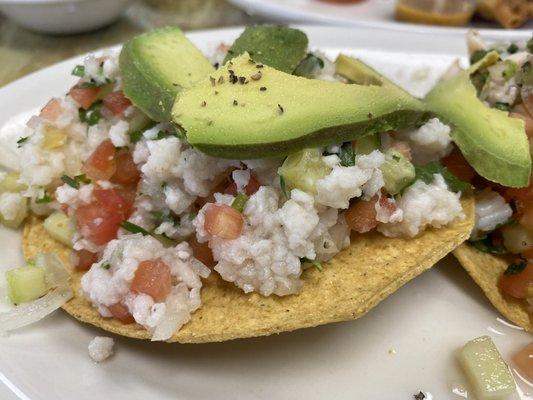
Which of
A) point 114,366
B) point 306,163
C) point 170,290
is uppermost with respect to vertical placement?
point 306,163

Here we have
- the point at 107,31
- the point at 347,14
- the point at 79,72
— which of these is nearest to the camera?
the point at 79,72

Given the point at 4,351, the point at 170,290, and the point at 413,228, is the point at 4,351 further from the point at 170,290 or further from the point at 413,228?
the point at 413,228

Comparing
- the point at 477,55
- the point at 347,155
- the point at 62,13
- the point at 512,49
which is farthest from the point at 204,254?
the point at 62,13

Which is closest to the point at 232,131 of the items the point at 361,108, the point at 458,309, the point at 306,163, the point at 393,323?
the point at 306,163

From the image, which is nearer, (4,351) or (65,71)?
(4,351)

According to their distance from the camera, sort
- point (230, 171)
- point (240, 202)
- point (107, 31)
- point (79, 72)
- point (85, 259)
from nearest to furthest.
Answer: point (240, 202) → point (230, 171) → point (85, 259) → point (79, 72) → point (107, 31)

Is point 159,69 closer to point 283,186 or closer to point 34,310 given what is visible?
point 283,186
